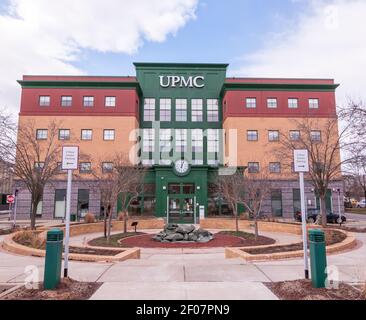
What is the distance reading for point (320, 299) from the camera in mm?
5734

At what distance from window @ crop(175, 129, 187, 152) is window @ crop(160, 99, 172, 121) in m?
2.56

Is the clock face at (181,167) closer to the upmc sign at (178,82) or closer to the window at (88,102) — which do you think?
the upmc sign at (178,82)

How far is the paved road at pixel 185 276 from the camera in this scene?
6388 millimetres

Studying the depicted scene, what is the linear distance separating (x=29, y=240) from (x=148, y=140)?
27.8 meters

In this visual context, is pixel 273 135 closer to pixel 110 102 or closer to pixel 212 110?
pixel 212 110

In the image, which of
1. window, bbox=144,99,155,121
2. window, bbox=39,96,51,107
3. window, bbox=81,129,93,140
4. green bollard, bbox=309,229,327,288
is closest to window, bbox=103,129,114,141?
window, bbox=81,129,93,140

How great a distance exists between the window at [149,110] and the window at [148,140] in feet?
6.56

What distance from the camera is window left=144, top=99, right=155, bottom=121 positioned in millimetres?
42000

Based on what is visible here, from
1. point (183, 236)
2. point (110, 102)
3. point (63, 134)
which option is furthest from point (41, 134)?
point (183, 236)

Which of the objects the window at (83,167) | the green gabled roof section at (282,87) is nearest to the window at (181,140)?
the green gabled roof section at (282,87)
